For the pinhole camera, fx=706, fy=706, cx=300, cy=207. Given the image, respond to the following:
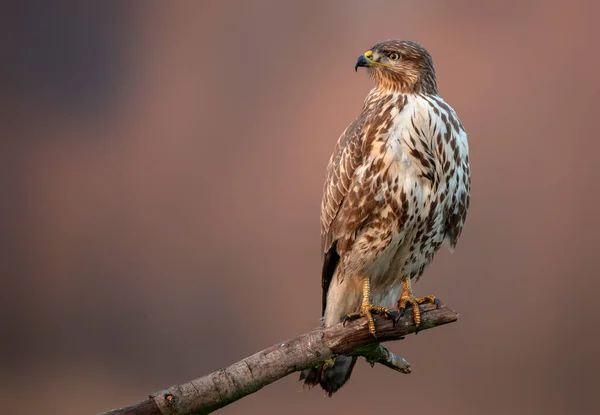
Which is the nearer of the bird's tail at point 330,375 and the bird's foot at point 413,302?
the bird's foot at point 413,302

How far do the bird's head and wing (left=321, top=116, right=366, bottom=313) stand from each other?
216 millimetres

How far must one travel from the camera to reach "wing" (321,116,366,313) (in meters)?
2.88

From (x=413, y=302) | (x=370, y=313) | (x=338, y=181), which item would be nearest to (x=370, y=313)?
(x=370, y=313)

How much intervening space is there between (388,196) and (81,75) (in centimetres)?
271

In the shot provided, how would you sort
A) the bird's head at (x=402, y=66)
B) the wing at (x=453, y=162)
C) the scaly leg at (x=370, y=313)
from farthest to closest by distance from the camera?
the bird's head at (x=402, y=66)
the wing at (x=453, y=162)
the scaly leg at (x=370, y=313)

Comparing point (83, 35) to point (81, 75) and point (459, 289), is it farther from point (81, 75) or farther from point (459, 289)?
point (459, 289)

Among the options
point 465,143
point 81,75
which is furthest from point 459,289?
point 81,75

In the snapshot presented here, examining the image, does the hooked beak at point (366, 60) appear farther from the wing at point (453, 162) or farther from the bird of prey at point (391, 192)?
the wing at point (453, 162)

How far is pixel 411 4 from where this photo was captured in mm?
4492

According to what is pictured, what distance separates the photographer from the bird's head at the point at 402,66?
9.68 feet

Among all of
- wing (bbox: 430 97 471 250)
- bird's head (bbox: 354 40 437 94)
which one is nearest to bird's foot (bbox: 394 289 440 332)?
wing (bbox: 430 97 471 250)

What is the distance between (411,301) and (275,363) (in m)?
0.68

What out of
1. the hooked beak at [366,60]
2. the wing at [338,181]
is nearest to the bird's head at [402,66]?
the hooked beak at [366,60]

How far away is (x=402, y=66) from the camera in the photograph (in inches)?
117
